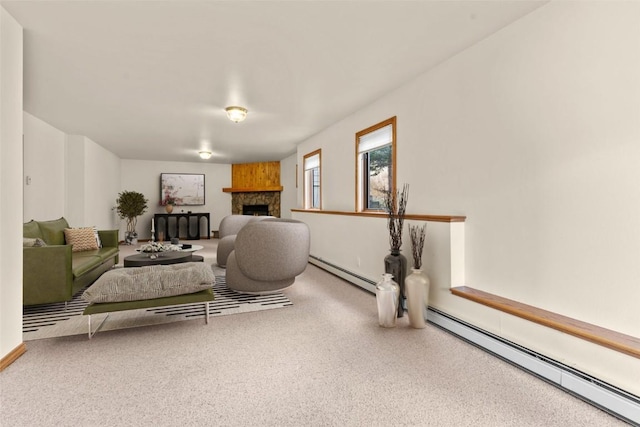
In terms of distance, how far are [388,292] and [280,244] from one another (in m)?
1.33

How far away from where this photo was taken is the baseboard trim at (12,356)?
7.05 ft

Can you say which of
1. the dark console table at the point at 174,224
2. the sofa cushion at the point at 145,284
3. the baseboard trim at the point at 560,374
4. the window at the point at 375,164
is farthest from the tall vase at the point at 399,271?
the dark console table at the point at 174,224

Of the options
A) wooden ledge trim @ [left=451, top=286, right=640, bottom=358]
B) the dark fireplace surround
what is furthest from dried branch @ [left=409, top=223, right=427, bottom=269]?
the dark fireplace surround

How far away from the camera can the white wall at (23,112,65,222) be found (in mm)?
4676

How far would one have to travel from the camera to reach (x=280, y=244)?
3613 millimetres

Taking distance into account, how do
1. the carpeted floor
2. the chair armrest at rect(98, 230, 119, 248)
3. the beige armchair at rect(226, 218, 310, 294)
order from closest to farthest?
the carpeted floor
the beige armchair at rect(226, 218, 310, 294)
the chair armrest at rect(98, 230, 119, 248)

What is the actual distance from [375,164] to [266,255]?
203cm

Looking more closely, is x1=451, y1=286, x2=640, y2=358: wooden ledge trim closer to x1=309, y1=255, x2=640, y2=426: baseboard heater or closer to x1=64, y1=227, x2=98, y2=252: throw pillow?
x1=309, y1=255, x2=640, y2=426: baseboard heater

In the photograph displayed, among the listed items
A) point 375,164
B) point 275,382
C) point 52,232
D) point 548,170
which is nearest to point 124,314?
point 52,232

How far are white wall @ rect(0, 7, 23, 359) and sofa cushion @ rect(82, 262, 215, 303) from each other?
17.5 inches

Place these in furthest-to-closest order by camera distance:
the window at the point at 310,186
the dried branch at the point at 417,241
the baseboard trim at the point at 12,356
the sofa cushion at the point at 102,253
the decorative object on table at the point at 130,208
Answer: the decorative object on table at the point at 130,208 → the window at the point at 310,186 → the sofa cushion at the point at 102,253 → the dried branch at the point at 417,241 → the baseboard trim at the point at 12,356

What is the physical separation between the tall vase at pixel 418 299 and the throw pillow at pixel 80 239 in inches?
176

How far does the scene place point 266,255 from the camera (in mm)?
3600

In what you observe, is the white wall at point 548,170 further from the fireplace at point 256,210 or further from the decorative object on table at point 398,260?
the fireplace at point 256,210
